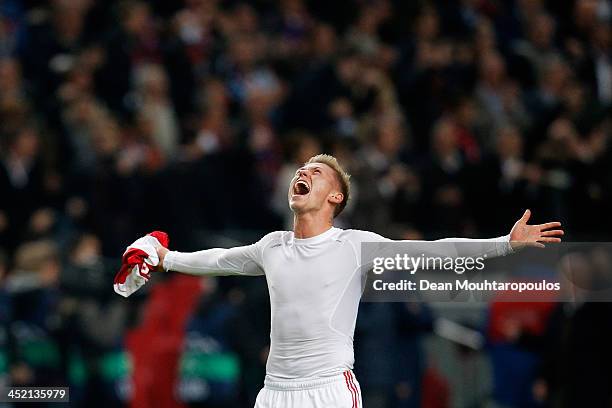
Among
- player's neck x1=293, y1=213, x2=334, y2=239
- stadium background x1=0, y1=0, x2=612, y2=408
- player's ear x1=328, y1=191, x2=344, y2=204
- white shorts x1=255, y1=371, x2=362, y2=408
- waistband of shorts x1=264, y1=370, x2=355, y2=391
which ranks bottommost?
white shorts x1=255, y1=371, x2=362, y2=408

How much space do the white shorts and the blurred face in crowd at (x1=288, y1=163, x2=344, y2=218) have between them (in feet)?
2.77

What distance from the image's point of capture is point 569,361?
31.8ft

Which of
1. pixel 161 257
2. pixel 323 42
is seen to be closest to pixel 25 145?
pixel 323 42

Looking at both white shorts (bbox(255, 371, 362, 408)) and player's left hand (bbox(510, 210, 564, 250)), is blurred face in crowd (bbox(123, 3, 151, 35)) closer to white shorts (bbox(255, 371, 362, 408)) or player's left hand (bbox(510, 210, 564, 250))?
white shorts (bbox(255, 371, 362, 408))

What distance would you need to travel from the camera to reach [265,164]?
488 inches

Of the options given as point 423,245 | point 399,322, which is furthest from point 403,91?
point 423,245

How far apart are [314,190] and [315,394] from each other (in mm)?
1010

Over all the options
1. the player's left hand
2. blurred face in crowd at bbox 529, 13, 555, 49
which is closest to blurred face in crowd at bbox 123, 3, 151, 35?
blurred face in crowd at bbox 529, 13, 555, 49

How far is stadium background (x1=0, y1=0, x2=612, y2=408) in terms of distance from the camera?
1025 centimetres

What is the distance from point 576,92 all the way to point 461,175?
2055mm

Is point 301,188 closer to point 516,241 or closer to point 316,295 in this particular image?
point 316,295

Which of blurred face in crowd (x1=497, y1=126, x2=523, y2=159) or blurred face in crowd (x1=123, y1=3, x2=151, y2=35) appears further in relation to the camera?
blurred face in crowd (x1=123, y1=3, x2=151, y2=35)

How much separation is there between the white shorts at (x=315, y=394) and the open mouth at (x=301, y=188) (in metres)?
0.92

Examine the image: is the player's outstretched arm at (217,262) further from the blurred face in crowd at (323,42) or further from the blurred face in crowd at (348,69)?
the blurred face in crowd at (323,42)
